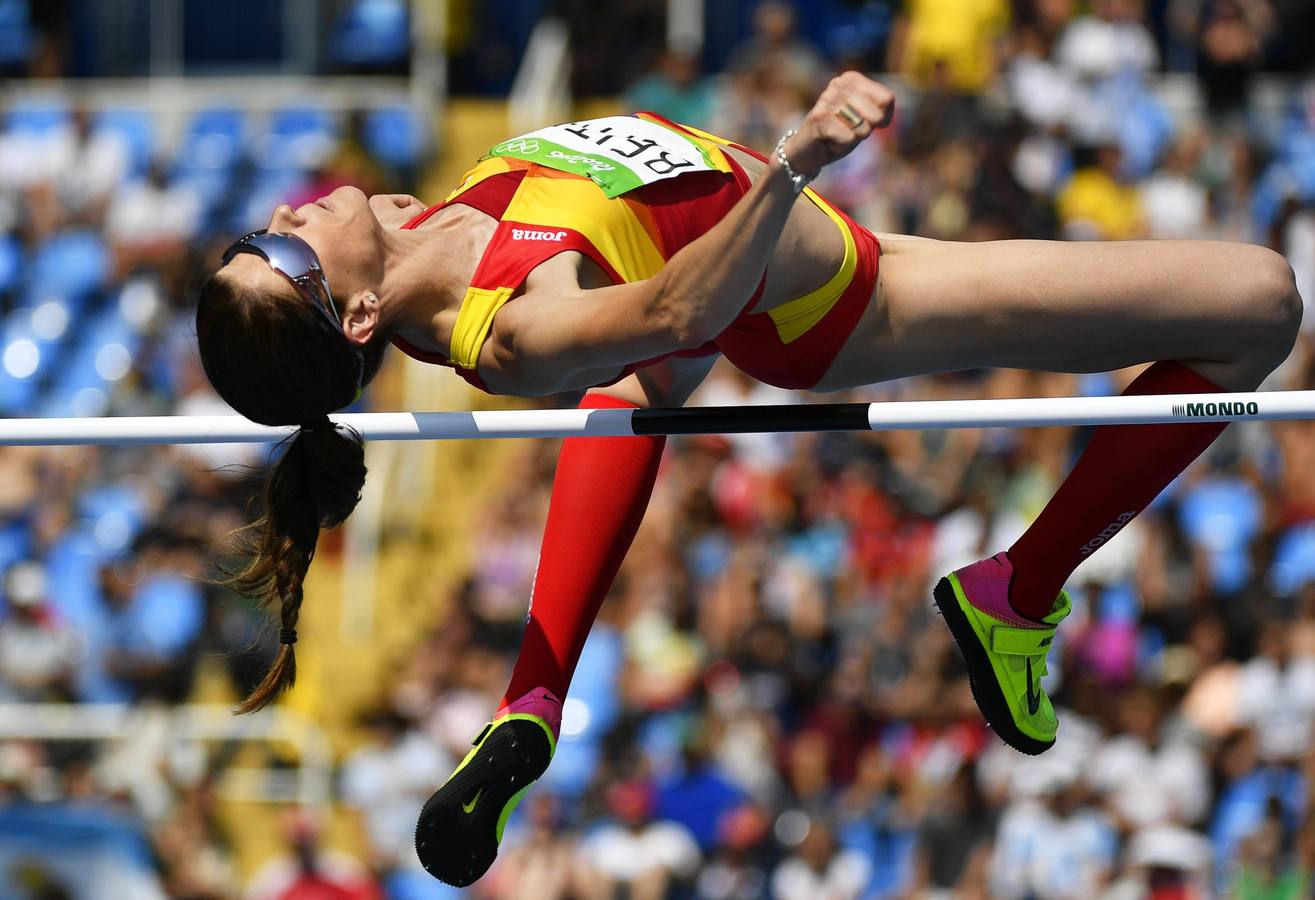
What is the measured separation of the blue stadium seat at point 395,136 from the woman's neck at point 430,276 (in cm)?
797

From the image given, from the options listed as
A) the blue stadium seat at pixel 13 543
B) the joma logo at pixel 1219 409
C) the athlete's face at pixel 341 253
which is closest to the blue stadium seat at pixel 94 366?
the blue stadium seat at pixel 13 543

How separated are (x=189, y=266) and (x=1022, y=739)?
25.4ft

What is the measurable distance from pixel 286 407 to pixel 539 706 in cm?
96

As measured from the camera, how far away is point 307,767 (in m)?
9.45

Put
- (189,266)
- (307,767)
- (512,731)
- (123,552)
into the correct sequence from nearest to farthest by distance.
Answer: (512,731) → (307,767) → (123,552) → (189,266)

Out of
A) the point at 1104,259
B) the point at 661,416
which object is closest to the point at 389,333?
the point at 661,416

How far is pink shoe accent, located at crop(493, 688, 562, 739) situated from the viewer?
473 cm

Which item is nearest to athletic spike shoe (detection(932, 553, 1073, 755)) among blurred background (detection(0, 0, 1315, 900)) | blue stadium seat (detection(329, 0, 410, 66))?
blurred background (detection(0, 0, 1315, 900))

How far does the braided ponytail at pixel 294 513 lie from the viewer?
447 centimetres

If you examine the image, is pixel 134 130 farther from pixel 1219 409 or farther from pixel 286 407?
pixel 1219 409

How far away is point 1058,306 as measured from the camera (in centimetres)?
431

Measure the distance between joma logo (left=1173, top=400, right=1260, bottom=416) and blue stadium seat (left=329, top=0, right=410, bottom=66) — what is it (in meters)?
9.36

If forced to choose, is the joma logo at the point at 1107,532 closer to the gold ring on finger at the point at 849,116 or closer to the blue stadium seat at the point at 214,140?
the gold ring on finger at the point at 849,116

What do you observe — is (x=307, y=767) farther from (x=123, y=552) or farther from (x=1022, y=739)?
(x=1022, y=739)
